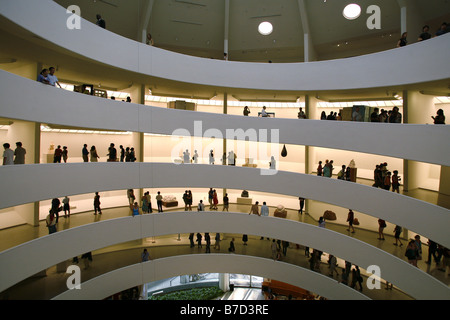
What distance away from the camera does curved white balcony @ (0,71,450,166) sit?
10680mm

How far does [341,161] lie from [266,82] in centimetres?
1035

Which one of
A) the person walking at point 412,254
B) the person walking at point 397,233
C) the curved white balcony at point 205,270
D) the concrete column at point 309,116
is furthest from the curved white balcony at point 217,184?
the curved white balcony at point 205,270

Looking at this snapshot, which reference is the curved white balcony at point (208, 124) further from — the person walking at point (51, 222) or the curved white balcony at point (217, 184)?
the person walking at point (51, 222)

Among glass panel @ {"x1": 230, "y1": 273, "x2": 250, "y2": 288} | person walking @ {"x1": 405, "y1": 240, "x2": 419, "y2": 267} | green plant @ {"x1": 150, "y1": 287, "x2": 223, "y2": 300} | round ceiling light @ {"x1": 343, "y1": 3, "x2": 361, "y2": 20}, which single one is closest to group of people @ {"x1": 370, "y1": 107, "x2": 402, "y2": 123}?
person walking @ {"x1": 405, "y1": 240, "x2": 419, "y2": 267}

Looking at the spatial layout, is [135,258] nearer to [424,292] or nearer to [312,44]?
[424,292]

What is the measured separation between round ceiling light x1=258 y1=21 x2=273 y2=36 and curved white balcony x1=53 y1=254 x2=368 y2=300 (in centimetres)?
1545

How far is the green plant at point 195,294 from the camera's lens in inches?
945

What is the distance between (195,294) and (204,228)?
32.2 ft

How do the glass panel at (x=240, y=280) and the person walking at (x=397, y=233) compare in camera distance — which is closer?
the person walking at (x=397, y=233)

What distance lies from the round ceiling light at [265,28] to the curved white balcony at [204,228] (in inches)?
503

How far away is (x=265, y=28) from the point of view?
67.3 feet

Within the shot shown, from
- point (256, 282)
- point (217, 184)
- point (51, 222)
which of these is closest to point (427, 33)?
point (217, 184)
